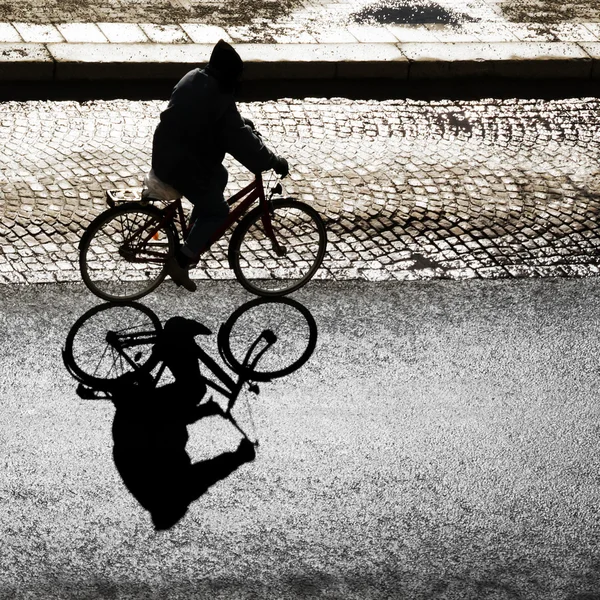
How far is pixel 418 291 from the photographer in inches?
289

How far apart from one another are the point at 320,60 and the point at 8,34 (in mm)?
3021

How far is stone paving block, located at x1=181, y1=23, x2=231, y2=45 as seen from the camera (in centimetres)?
1043

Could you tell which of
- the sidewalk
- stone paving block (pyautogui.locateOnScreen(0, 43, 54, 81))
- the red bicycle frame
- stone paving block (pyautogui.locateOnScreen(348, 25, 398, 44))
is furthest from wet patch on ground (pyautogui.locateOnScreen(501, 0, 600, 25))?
the red bicycle frame

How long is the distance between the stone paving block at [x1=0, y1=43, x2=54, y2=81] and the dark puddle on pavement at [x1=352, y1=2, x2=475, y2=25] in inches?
135

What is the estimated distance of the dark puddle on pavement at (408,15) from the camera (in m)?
11.3

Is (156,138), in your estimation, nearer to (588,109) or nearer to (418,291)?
(418,291)

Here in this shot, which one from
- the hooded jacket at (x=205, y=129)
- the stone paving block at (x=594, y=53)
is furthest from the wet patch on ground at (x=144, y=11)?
the hooded jacket at (x=205, y=129)

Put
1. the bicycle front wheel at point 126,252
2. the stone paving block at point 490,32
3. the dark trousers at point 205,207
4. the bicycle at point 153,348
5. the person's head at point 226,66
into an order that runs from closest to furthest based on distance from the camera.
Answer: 1. the person's head at point 226,66
2. the bicycle at point 153,348
3. the dark trousers at point 205,207
4. the bicycle front wheel at point 126,252
5. the stone paving block at point 490,32

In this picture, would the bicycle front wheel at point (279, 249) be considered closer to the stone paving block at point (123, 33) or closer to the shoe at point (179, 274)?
the shoe at point (179, 274)

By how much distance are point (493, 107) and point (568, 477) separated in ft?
16.3

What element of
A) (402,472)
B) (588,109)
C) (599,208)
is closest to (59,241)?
(402,472)

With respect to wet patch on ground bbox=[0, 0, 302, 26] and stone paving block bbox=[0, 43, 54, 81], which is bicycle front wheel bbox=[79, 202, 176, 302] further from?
wet patch on ground bbox=[0, 0, 302, 26]

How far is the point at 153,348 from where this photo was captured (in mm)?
6641

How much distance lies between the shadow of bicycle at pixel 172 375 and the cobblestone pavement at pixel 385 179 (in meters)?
0.64
